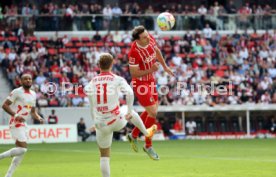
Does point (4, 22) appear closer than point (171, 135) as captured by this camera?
No

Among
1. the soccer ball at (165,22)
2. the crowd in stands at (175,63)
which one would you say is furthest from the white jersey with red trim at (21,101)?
the crowd in stands at (175,63)

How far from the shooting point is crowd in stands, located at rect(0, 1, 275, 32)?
42250 millimetres

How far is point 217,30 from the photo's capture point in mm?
45438

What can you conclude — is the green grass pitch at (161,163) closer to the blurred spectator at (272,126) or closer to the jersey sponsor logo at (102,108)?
the jersey sponsor logo at (102,108)

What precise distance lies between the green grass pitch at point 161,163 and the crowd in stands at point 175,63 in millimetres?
10938

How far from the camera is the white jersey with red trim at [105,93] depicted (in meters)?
13.0

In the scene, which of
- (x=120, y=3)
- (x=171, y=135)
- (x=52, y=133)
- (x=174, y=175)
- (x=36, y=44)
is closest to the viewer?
(x=174, y=175)

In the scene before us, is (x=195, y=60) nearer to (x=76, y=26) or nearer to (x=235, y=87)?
(x=235, y=87)

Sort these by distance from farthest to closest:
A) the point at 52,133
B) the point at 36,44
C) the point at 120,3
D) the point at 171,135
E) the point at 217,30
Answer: the point at 120,3 → the point at 217,30 → the point at 36,44 → the point at 171,135 → the point at 52,133

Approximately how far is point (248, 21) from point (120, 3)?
810 cm

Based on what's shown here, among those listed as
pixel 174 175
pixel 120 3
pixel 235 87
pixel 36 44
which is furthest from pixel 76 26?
pixel 174 175

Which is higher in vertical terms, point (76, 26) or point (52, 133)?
point (76, 26)

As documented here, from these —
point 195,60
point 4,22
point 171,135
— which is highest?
point 4,22

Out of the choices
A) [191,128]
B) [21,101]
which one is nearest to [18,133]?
[21,101]
